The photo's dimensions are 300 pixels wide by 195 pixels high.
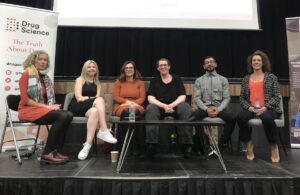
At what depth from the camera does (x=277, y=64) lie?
418cm

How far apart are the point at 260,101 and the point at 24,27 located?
285 centimetres

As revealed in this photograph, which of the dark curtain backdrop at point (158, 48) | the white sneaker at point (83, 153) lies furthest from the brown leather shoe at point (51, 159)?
the dark curtain backdrop at point (158, 48)

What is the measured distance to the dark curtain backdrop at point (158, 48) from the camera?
4121mm

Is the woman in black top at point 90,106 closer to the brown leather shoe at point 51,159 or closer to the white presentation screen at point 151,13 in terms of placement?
the brown leather shoe at point 51,159

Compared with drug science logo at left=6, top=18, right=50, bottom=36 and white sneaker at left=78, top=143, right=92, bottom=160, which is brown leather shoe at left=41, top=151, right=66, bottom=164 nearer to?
white sneaker at left=78, top=143, right=92, bottom=160

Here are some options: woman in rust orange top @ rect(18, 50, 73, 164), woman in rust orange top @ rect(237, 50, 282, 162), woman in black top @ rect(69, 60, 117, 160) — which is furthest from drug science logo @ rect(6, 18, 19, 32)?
woman in rust orange top @ rect(237, 50, 282, 162)

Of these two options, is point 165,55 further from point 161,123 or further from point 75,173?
point 75,173

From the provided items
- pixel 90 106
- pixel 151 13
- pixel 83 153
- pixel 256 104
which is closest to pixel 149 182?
pixel 83 153

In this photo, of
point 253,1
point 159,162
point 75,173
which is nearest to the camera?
point 75,173

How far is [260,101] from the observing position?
3.01 meters

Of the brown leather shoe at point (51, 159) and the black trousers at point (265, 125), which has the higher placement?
the black trousers at point (265, 125)

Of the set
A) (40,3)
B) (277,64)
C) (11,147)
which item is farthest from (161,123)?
(40,3)

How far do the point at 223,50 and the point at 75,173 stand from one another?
2.90 meters

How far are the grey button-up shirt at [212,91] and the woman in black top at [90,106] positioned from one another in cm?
110
